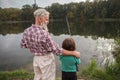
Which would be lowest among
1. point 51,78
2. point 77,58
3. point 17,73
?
point 17,73

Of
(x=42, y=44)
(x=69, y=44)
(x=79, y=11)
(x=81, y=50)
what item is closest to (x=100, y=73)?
(x=69, y=44)

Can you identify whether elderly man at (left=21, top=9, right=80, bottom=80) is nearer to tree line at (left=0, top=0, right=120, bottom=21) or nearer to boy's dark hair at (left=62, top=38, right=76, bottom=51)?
boy's dark hair at (left=62, top=38, right=76, bottom=51)

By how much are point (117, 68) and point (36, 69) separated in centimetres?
265

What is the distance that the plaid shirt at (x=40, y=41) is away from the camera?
4613 millimetres

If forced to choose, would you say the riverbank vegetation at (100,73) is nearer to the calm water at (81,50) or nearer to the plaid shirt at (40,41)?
the calm water at (81,50)

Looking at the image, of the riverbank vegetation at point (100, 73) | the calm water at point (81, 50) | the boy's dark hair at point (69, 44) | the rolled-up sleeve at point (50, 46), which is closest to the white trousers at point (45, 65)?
the rolled-up sleeve at point (50, 46)

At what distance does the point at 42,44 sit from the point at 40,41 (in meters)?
0.06

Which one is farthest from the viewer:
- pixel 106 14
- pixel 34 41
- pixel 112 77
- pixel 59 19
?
pixel 59 19

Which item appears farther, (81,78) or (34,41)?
(81,78)

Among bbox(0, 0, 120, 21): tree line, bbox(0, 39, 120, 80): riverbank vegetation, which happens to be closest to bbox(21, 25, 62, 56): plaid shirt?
bbox(0, 39, 120, 80): riverbank vegetation

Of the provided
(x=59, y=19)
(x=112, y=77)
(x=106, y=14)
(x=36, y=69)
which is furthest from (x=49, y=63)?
(x=59, y=19)

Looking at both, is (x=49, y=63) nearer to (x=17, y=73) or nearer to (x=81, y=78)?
(x=81, y=78)

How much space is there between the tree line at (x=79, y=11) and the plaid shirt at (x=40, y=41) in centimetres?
6397

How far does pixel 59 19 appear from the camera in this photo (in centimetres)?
10869
